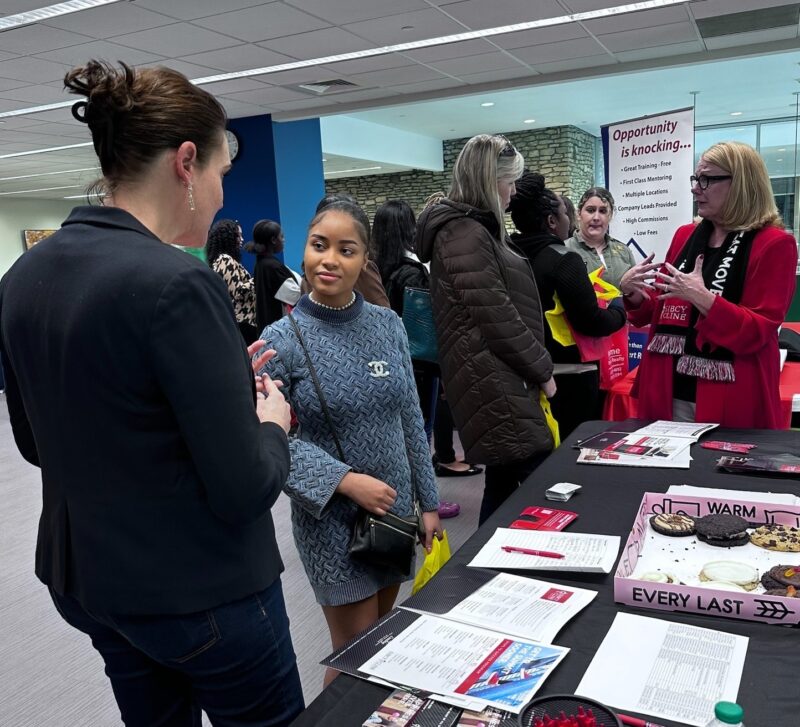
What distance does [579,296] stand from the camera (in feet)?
7.80

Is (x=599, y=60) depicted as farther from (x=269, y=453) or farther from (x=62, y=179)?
(x=62, y=179)

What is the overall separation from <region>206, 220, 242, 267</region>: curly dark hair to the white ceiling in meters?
0.91

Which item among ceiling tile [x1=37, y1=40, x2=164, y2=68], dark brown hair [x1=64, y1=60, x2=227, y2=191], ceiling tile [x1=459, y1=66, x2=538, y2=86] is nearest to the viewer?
dark brown hair [x1=64, y1=60, x2=227, y2=191]

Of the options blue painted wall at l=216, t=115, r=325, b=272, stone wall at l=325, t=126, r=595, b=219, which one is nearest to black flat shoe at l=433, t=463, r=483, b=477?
blue painted wall at l=216, t=115, r=325, b=272

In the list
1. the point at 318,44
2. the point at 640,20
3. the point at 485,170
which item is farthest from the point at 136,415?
the point at 640,20

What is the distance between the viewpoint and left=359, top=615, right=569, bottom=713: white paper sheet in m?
0.85

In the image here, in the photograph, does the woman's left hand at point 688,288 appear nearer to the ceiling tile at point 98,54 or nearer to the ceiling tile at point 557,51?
the ceiling tile at point 557,51

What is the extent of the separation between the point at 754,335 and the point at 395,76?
525 cm

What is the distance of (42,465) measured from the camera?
3.12 feet

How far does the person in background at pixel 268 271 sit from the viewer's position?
423cm

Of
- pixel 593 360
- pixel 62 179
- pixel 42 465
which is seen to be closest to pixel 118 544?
pixel 42 465

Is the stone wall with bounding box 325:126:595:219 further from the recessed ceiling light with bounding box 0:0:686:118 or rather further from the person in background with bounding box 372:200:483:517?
the person in background with bounding box 372:200:483:517

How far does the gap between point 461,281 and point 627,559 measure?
3.57 ft

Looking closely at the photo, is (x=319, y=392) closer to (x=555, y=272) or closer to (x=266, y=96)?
(x=555, y=272)
